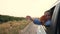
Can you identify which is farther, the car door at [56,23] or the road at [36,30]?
the road at [36,30]

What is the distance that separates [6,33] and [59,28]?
1.00 feet

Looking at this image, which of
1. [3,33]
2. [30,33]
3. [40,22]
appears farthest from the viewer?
[30,33]

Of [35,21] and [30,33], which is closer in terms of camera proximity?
[35,21]

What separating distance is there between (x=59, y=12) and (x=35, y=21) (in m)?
0.26

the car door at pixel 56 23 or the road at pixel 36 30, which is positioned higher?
the car door at pixel 56 23

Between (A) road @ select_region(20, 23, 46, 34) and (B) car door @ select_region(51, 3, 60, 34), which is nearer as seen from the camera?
(B) car door @ select_region(51, 3, 60, 34)

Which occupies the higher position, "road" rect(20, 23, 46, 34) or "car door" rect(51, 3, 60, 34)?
"car door" rect(51, 3, 60, 34)

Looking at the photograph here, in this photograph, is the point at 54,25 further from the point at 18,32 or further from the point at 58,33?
the point at 18,32

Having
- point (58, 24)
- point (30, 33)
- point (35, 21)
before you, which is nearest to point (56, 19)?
point (58, 24)

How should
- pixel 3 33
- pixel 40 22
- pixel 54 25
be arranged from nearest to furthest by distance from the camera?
pixel 54 25
pixel 3 33
pixel 40 22

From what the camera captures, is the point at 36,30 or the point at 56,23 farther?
the point at 36,30

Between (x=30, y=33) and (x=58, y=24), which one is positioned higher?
(x=58, y=24)

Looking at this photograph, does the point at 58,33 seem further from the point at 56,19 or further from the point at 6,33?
the point at 6,33

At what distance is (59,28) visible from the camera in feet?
1.91
